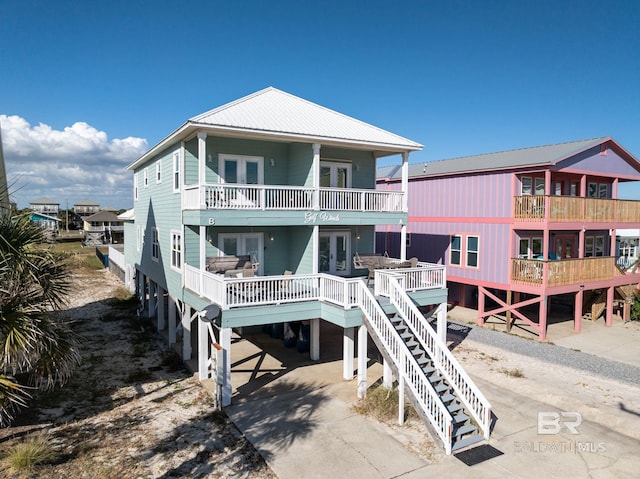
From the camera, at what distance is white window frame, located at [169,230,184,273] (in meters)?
15.1

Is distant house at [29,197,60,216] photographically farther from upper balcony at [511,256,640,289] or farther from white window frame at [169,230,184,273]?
upper balcony at [511,256,640,289]

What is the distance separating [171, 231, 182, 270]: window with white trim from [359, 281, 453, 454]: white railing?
6.85 m

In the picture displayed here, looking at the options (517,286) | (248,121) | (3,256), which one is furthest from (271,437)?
(517,286)

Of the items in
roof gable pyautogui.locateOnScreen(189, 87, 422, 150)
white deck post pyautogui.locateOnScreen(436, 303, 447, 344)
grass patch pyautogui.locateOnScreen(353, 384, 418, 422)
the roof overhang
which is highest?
roof gable pyautogui.locateOnScreen(189, 87, 422, 150)

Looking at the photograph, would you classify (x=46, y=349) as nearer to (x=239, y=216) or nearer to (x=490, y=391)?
(x=239, y=216)

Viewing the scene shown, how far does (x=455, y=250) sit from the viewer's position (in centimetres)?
2214

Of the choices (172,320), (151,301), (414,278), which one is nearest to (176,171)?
(172,320)

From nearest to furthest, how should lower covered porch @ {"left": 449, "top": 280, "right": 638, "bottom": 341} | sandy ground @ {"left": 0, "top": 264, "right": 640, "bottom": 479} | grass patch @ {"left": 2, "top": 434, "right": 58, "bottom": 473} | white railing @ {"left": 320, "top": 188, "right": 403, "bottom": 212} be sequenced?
grass patch @ {"left": 2, "top": 434, "right": 58, "bottom": 473}
sandy ground @ {"left": 0, "top": 264, "right": 640, "bottom": 479}
white railing @ {"left": 320, "top": 188, "right": 403, "bottom": 212}
lower covered porch @ {"left": 449, "top": 280, "right": 638, "bottom": 341}

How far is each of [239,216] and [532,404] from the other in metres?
9.93

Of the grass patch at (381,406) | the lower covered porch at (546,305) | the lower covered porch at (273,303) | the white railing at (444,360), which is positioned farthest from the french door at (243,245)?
the lower covered porch at (546,305)

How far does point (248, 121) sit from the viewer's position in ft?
46.4

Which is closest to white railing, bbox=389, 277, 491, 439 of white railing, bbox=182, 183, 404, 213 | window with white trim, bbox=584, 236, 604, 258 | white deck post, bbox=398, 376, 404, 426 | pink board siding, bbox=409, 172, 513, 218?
white deck post, bbox=398, 376, 404, 426

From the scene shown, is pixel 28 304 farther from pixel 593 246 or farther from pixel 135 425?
pixel 593 246

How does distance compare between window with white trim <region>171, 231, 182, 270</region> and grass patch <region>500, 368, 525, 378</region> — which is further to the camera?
window with white trim <region>171, 231, 182, 270</region>
